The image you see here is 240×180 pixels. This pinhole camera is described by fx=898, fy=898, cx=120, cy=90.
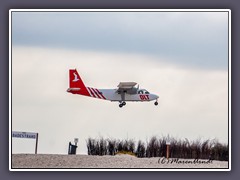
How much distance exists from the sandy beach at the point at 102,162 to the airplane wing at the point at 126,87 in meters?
1.50

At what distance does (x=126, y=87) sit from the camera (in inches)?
767

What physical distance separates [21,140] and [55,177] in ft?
3.45

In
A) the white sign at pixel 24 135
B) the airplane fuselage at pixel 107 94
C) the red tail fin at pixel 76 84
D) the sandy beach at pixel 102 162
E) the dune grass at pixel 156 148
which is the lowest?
the sandy beach at pixel 102 162

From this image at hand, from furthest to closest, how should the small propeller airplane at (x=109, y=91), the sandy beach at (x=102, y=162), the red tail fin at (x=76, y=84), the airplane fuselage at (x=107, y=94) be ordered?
the airplane fuselage at (x=107, y=94), the small propeller airplane at (x=109, y=91), the red tail fin at (x=76, y=84), the sandy beach at (x=102, y=162)

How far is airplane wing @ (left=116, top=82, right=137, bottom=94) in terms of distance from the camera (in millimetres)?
18500

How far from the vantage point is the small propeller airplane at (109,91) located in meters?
18.1

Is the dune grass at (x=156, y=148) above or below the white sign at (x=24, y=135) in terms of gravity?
below

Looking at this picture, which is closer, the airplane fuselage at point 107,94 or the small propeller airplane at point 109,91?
the small propeller airplane at point 109,91

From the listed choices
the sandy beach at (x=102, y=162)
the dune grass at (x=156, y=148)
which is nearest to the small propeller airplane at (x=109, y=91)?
the dune grass at (x=156, y=148)

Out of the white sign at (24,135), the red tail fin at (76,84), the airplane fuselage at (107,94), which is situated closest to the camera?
the white sign at (24,135)

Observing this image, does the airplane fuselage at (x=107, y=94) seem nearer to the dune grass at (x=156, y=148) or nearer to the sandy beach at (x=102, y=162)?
the dune grass at (x=156, y=148)
